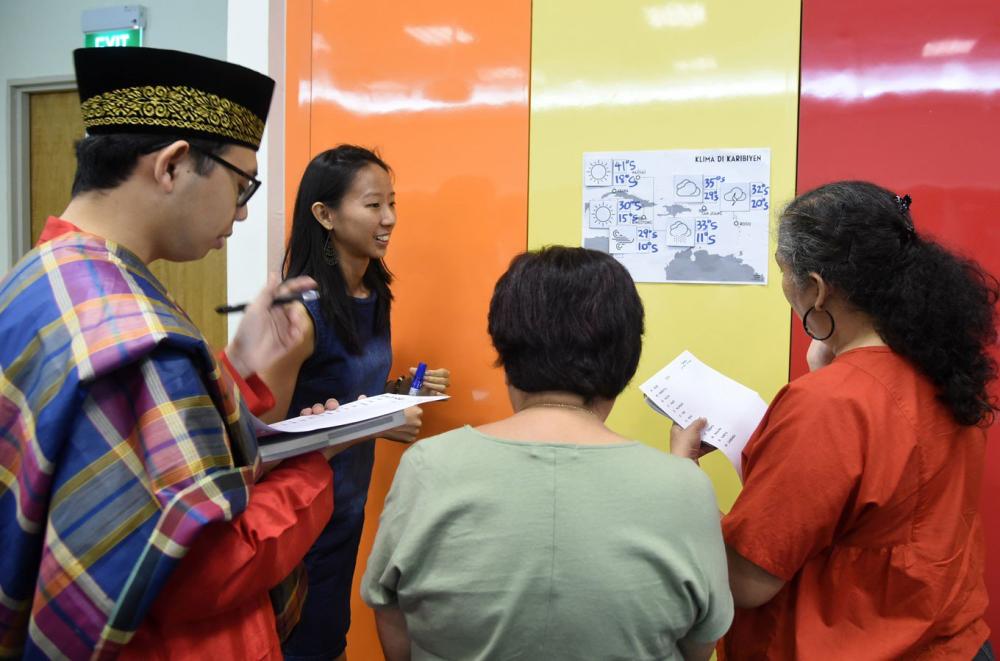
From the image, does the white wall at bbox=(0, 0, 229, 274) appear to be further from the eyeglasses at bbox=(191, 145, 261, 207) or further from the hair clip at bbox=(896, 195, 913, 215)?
the hair clip at bbox=(896, 195, 913, 215)

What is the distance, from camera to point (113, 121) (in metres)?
0.86

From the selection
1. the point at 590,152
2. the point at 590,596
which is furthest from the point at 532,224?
the point at 590,596

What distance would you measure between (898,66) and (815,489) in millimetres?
1093

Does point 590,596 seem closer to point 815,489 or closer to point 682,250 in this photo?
point 815,489

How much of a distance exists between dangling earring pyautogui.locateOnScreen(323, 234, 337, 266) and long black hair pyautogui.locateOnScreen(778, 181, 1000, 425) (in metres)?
1.07

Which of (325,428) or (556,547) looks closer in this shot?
(556,547)

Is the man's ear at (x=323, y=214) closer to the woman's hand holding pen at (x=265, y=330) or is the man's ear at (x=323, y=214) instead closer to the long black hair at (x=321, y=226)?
the long black hair at (x=321, y=226)

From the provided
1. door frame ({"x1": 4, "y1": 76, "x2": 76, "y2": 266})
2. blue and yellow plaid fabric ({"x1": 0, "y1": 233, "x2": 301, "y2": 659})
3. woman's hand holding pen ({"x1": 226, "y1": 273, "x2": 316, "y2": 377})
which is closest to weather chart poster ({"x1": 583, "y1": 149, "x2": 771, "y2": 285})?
woman's hand holding pen ({"x1": 226, "y1": 273, "x2": 316, "y2": 377})

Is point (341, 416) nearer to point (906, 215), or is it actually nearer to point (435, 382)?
point (435, 382)

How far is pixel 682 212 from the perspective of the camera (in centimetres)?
164

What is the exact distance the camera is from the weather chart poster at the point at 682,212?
159 centimetres

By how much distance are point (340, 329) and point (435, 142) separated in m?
0.64

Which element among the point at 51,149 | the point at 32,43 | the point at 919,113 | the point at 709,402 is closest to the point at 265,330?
the point at 709,402

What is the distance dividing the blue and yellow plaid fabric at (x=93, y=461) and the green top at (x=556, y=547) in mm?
250
